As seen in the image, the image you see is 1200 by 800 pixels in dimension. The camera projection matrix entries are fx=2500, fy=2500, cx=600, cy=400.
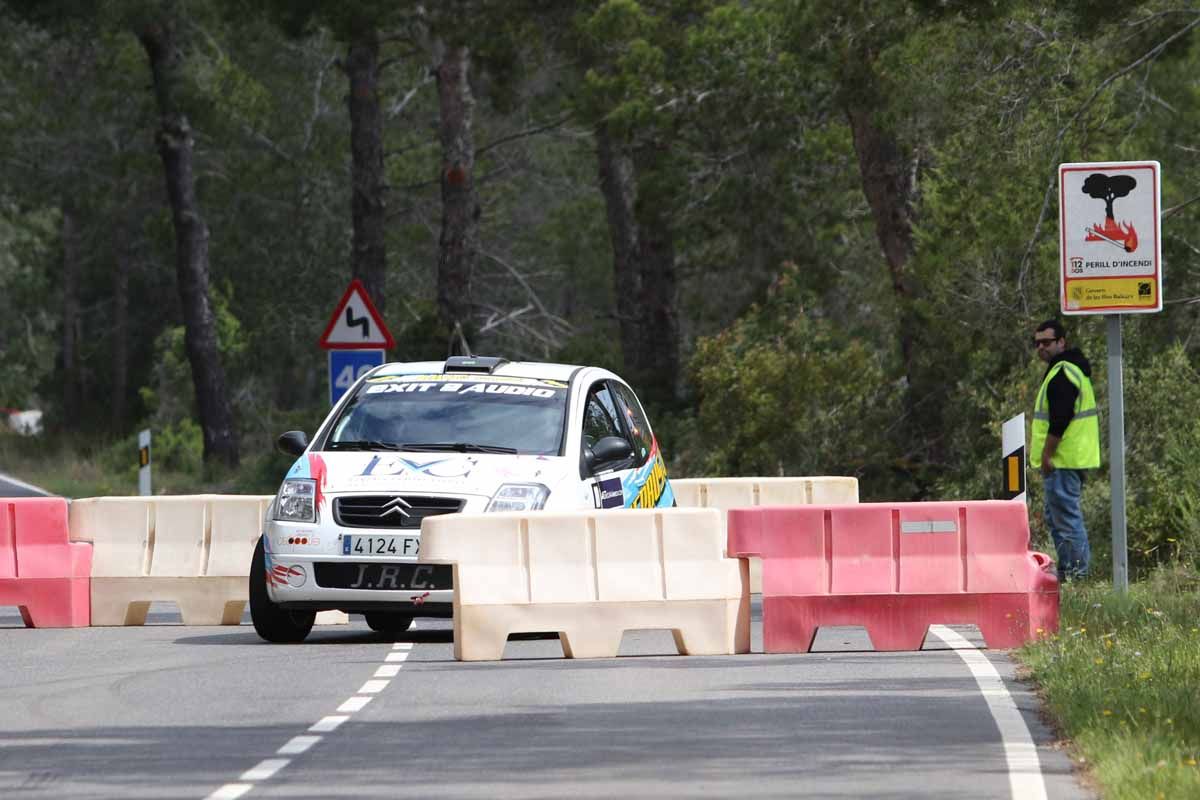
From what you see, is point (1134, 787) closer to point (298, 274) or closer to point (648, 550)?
point (648, 550)

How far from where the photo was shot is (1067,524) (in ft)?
59.2

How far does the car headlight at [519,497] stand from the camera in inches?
→ 599

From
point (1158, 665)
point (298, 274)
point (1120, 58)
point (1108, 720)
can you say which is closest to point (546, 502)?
point (1158, 665)

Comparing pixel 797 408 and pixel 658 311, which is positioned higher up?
pixel 658 311

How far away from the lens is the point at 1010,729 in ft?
35.9

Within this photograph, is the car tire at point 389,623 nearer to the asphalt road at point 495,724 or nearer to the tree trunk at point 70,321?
the asphalt road at point 495,724

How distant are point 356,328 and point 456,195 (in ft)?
41.4

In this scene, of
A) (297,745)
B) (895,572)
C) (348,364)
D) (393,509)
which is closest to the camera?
(297,745)

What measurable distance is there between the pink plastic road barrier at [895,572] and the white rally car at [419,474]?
156 centimetres

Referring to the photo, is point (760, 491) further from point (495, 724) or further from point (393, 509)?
point (495, 724)

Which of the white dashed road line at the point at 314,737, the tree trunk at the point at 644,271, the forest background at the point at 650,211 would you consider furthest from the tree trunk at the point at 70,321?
the white dashed road line at the point at 314,737

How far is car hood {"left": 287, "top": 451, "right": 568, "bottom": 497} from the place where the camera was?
15.3 m

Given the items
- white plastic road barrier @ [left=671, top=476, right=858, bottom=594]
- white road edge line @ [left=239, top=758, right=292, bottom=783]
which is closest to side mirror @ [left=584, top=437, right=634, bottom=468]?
white plastic road barrier @ [left=671, top=476, right=858, bottom=594]

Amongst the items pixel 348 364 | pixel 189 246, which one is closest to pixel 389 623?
pixel 348 364
